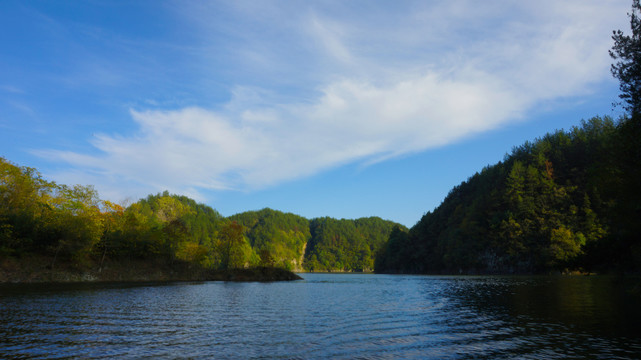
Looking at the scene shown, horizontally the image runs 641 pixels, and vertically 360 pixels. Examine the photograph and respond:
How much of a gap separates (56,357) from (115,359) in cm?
228

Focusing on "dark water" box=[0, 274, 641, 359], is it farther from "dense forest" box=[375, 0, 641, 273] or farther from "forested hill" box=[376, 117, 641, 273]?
"forested hill" box=[376, 117, 641, 273]

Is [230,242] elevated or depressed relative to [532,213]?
depressed

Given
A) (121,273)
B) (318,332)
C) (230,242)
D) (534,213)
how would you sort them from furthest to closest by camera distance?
(534,213) < (230,242) < (121,273) < (318,332)

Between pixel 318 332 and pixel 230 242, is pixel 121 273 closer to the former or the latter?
pixel 230 242

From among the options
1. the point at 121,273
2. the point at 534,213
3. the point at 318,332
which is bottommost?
the point at 121,273

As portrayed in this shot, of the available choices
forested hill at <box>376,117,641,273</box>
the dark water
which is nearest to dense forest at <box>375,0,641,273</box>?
forested hill at <box>376,117,641,273</box>

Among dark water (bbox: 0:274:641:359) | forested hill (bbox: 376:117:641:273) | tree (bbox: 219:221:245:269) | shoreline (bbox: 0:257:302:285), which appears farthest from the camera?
forested hill (bbox: 376:117:641:273)

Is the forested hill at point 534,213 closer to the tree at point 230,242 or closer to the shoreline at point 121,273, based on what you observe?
the shoreline at point 121,273

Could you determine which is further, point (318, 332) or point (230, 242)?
point (230, 242)

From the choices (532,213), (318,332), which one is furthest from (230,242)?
(532,213)

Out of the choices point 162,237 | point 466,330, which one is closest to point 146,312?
point 466,330

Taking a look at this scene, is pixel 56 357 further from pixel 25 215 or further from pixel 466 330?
pixel 25 215

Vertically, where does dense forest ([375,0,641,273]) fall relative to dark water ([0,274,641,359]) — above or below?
above

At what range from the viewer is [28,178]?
71.9 meters
